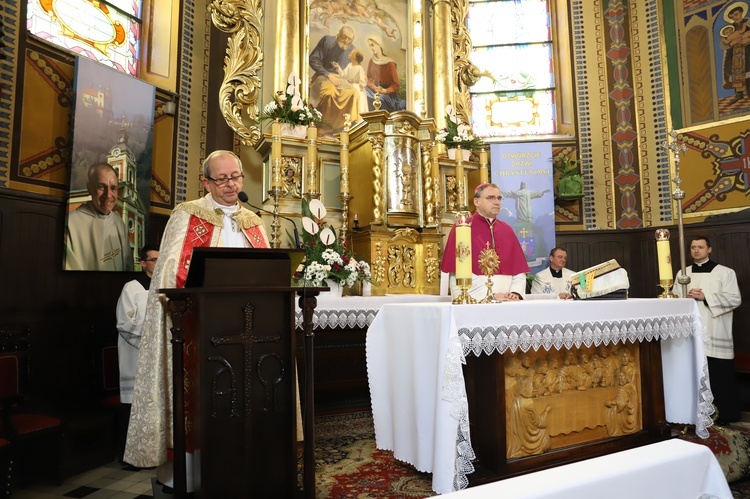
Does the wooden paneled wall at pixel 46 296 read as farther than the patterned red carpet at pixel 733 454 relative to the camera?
Yes

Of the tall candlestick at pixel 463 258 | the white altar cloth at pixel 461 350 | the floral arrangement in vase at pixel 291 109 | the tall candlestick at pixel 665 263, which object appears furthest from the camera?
the floral arrangement in vase at pixel 291 109

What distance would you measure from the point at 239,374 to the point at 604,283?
277cm

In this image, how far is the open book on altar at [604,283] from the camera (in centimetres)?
384

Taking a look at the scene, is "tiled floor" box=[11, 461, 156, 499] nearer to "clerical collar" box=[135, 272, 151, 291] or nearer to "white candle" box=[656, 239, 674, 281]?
"clerical collar" box=[135, 272, 151, 291]

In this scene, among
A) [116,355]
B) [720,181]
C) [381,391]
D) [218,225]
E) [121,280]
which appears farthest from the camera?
[720,181]

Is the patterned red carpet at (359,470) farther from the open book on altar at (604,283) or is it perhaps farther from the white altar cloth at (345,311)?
the open book on altar at (604,283)

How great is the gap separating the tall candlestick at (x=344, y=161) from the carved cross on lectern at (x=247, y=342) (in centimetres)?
411

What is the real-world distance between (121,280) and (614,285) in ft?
15.0

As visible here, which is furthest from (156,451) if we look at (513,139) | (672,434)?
(513,139)

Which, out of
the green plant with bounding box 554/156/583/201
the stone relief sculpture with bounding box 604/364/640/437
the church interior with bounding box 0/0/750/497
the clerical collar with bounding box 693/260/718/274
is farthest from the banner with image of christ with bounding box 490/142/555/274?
the stone relief sculpture with bounding box 604/364/640/437

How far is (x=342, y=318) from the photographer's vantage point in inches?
191

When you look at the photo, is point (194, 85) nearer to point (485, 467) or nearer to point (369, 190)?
point (369, 190)

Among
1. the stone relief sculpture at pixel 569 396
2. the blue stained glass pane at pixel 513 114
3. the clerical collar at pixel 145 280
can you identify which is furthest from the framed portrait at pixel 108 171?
the blue stained glass pane at pixel 513 114

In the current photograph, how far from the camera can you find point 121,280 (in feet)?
17.5
